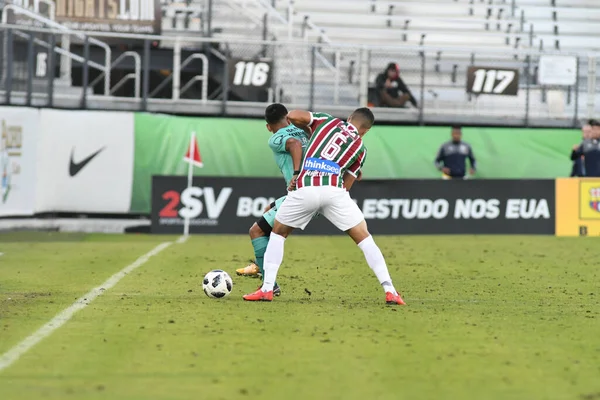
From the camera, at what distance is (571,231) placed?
22.2 meters

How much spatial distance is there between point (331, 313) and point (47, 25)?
53.2 ft

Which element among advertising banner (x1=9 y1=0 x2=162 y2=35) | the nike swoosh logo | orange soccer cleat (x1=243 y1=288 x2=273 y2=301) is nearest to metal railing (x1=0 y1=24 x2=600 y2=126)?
advertising banner (x1=9 y1=0 x2=162 y2=35)

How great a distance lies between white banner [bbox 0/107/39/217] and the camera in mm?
20781

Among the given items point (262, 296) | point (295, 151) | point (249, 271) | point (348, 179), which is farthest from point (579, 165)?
point (262, 296)

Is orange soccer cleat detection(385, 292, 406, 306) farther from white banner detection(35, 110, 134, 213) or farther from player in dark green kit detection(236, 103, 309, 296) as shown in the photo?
white banner detection(35, 110, 134, 213)

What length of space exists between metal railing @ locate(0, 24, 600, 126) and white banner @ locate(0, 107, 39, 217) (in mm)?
1925

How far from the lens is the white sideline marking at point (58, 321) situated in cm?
709

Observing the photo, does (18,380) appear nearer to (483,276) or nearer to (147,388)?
(147,388)

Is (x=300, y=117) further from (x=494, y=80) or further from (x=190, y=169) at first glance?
(x=494, y=80)

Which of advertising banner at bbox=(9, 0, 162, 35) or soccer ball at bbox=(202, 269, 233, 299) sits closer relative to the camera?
soccer ball at bbox=(202, 269, 233, 299)

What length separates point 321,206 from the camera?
9914 mm

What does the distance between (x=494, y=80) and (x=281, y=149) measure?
1382 cm

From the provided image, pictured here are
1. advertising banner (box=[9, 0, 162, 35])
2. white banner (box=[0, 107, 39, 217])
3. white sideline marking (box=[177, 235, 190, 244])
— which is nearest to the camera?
white sideline marking (box=[177, 235, 190, 244])

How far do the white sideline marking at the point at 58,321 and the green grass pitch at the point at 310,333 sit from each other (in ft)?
0.24
